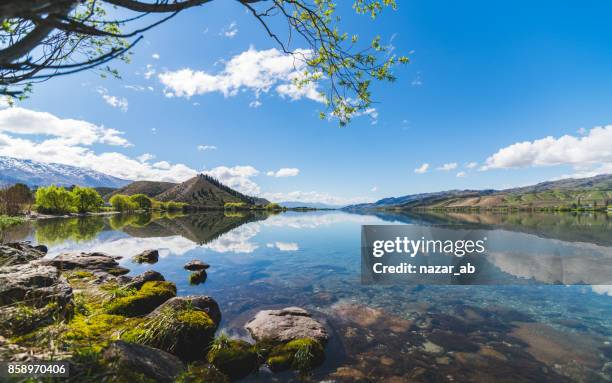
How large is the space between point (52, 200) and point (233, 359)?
139m

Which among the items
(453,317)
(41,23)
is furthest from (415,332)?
(41,23)

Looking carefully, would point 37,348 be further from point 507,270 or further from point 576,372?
point 507,270

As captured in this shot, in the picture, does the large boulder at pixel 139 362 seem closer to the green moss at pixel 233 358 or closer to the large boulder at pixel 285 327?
the green moss at pixel 233 358

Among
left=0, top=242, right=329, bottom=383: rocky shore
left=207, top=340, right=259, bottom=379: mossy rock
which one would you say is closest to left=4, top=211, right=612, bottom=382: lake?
left=207, top=340, right=259, bottom=379: mossy rock

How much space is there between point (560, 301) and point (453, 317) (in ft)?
31.5

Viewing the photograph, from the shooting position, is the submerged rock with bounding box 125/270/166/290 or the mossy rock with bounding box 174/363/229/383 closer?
the mossy rock with bounding box 174/363/229/383

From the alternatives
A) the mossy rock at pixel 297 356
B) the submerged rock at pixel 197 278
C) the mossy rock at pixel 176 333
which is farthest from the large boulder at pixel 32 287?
the submerged rock at pixel 197 278

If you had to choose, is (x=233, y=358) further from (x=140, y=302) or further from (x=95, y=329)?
(x=140, y=302)

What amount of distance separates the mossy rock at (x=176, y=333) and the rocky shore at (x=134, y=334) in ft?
0.11

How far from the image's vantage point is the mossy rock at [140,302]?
12883 mm

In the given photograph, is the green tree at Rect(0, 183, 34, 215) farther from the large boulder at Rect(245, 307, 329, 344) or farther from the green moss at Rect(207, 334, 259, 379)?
the green moss at Rect(207, 334, 259, 379)

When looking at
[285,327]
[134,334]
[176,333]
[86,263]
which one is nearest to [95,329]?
[134,334]

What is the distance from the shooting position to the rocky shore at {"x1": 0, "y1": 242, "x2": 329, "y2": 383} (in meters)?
6.96

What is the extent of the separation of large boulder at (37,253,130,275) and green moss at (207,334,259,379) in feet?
56.0
